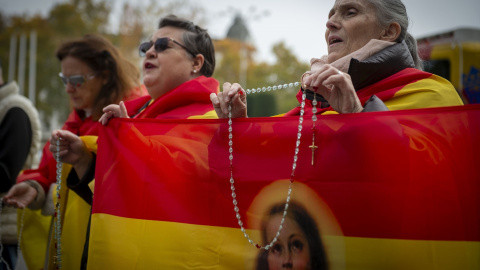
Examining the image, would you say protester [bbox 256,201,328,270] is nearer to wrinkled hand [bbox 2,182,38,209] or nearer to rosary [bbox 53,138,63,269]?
rosary [bbox 53,138,63,269]

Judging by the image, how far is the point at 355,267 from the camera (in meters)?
1.95

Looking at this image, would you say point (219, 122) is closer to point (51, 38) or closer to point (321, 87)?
point (321, 87)

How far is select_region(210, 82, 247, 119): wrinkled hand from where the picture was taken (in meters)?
2.26

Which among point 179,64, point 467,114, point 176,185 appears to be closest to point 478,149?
point 467,114

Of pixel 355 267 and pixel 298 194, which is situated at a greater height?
pixel 298 194

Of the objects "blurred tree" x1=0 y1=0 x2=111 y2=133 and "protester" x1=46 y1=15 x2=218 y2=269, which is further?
"blurred tree" x1=0 y1=0 x2=111 y2=133

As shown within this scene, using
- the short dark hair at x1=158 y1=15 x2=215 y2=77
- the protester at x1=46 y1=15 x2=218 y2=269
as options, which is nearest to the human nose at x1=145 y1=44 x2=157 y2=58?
the protester at x1=46 y1=15 x2=218 y2=269

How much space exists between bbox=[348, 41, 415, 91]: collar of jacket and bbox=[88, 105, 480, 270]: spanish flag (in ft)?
1.01

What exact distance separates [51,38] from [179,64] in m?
22.4

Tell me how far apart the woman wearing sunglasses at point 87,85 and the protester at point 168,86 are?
21.1 inches

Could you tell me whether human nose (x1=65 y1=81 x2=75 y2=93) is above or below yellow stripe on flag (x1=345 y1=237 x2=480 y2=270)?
above

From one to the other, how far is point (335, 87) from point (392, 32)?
73cm

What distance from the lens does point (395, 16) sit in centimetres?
255

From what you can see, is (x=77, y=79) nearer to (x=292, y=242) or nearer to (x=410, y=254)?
(x=292, y=242)
